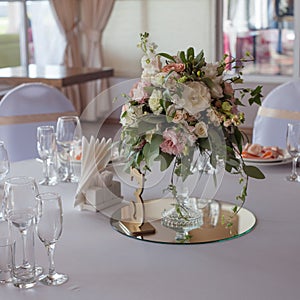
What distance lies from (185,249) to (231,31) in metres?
4.97

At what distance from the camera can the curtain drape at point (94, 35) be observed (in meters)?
6.64

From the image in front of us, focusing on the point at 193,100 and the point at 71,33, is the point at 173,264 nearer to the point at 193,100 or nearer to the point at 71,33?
the point at 193,100

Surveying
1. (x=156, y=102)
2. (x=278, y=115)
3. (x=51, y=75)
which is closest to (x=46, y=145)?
(x=156, y=102)

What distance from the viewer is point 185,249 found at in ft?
5.22

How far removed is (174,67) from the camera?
1.67m

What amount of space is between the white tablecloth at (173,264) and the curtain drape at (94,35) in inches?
193

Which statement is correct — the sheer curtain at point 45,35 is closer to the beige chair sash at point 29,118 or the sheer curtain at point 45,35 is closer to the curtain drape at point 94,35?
the curtain drape at point 94,35

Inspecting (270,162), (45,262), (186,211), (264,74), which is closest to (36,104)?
(270,162)

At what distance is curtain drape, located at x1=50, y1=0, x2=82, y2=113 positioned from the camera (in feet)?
21.9

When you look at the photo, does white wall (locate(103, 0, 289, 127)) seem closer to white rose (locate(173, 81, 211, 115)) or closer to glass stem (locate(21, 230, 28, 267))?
white rose (locate(173, 81, 211, 115))

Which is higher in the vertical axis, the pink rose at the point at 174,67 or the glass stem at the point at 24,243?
the pink rose at the point at 174,67

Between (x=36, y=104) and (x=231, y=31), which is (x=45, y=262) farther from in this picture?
(x=231, y=31)

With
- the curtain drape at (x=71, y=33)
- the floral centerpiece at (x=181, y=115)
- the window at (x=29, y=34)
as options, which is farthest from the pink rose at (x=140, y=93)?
the curtain drape at (x=71, y=33)

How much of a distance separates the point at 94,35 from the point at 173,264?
546 cm
